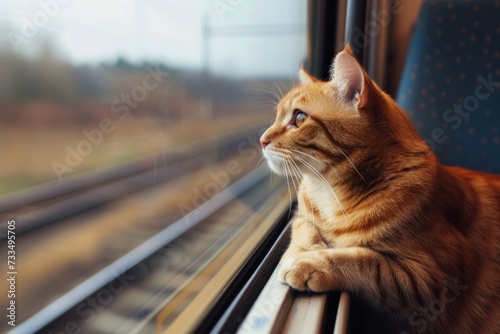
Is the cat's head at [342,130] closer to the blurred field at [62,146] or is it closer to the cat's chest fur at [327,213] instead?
the cat's chest fur at [327,213]

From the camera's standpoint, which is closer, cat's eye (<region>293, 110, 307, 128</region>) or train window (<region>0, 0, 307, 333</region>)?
train window (<region>0, 0, 307, 333</region>)

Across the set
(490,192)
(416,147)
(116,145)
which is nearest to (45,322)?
(116,145)

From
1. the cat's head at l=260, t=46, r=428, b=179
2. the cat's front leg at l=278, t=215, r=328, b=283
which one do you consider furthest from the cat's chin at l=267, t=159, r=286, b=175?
the cat's front leg at l=278, t=215, r=328, b=283

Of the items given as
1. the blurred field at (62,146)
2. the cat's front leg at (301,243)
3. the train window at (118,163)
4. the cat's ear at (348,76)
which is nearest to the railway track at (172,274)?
the train window at (118,163)

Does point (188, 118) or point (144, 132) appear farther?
point (188, 118)

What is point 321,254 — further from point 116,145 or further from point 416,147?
point 116,145

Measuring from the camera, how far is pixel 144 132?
0.96 meters

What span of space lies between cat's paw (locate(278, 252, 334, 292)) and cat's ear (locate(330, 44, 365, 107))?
329mm

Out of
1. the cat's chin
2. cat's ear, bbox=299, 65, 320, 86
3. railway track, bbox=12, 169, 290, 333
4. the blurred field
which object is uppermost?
cat's ear, bbox=299, 65, 320, 86

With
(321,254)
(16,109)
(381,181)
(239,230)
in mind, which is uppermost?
(16,109)

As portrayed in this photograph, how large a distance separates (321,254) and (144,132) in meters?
0.53

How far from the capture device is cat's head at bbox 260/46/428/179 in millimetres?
791

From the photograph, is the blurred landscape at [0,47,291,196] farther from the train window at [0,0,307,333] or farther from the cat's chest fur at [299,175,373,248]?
the cat's chest fur at [299,175,373,248]

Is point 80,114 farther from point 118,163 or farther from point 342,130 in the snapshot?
point 342,130
